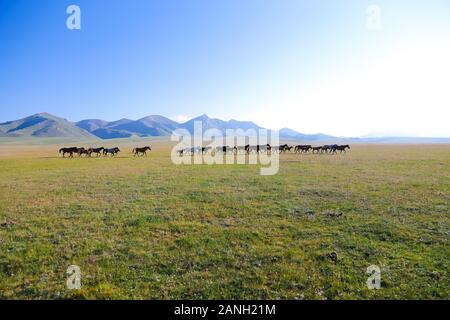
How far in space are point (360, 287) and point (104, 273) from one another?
6874 mm

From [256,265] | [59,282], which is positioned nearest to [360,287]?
[256,265]

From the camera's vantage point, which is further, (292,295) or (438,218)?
(438,218)

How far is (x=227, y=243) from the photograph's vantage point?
10.5 metres

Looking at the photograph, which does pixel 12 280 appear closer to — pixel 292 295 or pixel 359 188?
pixel 292 295

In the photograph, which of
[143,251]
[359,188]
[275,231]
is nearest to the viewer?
[143,251]

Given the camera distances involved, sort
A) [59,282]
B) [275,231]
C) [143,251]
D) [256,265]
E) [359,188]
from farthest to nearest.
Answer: [359,188], [275,231], [143,251], [256,265], [59,282]

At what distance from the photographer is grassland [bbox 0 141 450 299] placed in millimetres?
7699

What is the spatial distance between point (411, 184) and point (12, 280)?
895 inches

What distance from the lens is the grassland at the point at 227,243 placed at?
770cm

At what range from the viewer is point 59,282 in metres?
7.95

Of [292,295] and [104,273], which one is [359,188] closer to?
[292,295]

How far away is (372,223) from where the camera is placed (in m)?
12.4
